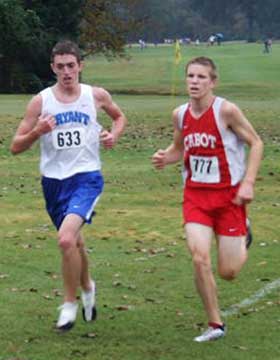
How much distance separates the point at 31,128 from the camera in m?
8.30

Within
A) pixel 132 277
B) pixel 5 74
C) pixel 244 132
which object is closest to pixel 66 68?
pixel 244 132

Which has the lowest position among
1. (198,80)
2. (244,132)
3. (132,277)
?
(132,277)

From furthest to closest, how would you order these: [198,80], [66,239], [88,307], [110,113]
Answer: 1. [110,113]
2. [88,307]
3. [66,239]
4. [198,80]

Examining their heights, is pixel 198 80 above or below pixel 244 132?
above

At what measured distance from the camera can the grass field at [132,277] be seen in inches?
304

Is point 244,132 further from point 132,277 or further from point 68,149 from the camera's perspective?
point 132,277

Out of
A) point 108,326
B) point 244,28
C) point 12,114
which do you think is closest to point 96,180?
point 108,326

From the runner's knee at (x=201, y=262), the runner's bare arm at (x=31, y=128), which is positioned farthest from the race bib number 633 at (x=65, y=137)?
the runner's knee at (x=201, y=262)

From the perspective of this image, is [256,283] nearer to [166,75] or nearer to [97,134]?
[97,134]

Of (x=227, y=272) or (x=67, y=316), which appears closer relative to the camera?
(x=227, y=272)

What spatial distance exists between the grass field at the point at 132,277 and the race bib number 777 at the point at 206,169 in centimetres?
116

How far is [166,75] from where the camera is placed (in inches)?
2680

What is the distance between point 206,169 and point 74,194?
1.06 meters

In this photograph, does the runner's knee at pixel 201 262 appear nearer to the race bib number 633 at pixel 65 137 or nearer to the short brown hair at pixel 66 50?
the race bib number 633 at pixel 65 137
